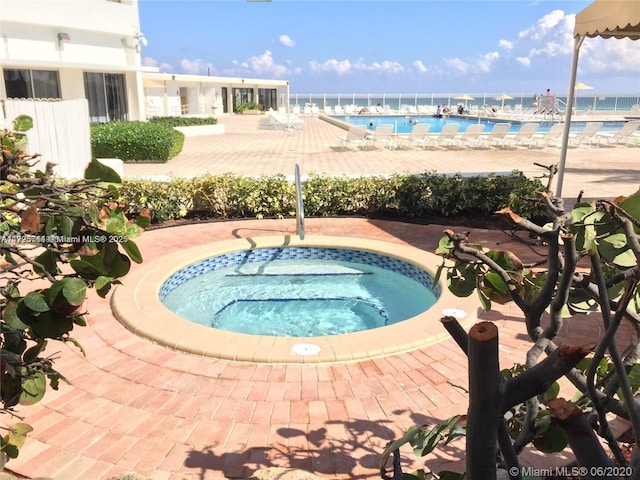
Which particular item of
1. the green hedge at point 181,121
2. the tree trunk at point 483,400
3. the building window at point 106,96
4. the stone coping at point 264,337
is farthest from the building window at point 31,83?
the tree trunk at point 483,400

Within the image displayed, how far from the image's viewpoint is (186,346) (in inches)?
163

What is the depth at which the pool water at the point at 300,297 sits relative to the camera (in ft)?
19.6

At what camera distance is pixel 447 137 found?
1914 cm

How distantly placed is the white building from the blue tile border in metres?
12.9

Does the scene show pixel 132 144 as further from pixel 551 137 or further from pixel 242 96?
pixel 242 96

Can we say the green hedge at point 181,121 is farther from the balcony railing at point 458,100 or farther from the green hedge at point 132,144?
the balcony railing at point 458,100

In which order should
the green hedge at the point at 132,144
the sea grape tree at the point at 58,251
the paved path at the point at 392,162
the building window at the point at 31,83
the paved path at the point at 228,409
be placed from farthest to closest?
1. the building window at the point at 31,83
2. the green hedge at the point at 132,144
3. the paved path at the point at 392,162
4. the paved path at the point at 228,409
5. the sea grape tree at the point at 58,251

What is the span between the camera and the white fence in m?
8.48

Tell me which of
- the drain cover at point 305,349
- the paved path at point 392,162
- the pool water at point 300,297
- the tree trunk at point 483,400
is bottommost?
the pool water at point 300,297

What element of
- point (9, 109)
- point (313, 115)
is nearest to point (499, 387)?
point (9, 109)

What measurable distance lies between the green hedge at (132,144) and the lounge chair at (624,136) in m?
16.2

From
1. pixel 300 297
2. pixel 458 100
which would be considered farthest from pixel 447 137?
A: pixel 458 100

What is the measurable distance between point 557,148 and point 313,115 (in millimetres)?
28356

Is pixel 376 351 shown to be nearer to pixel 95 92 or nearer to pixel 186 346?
pixel 186 346
